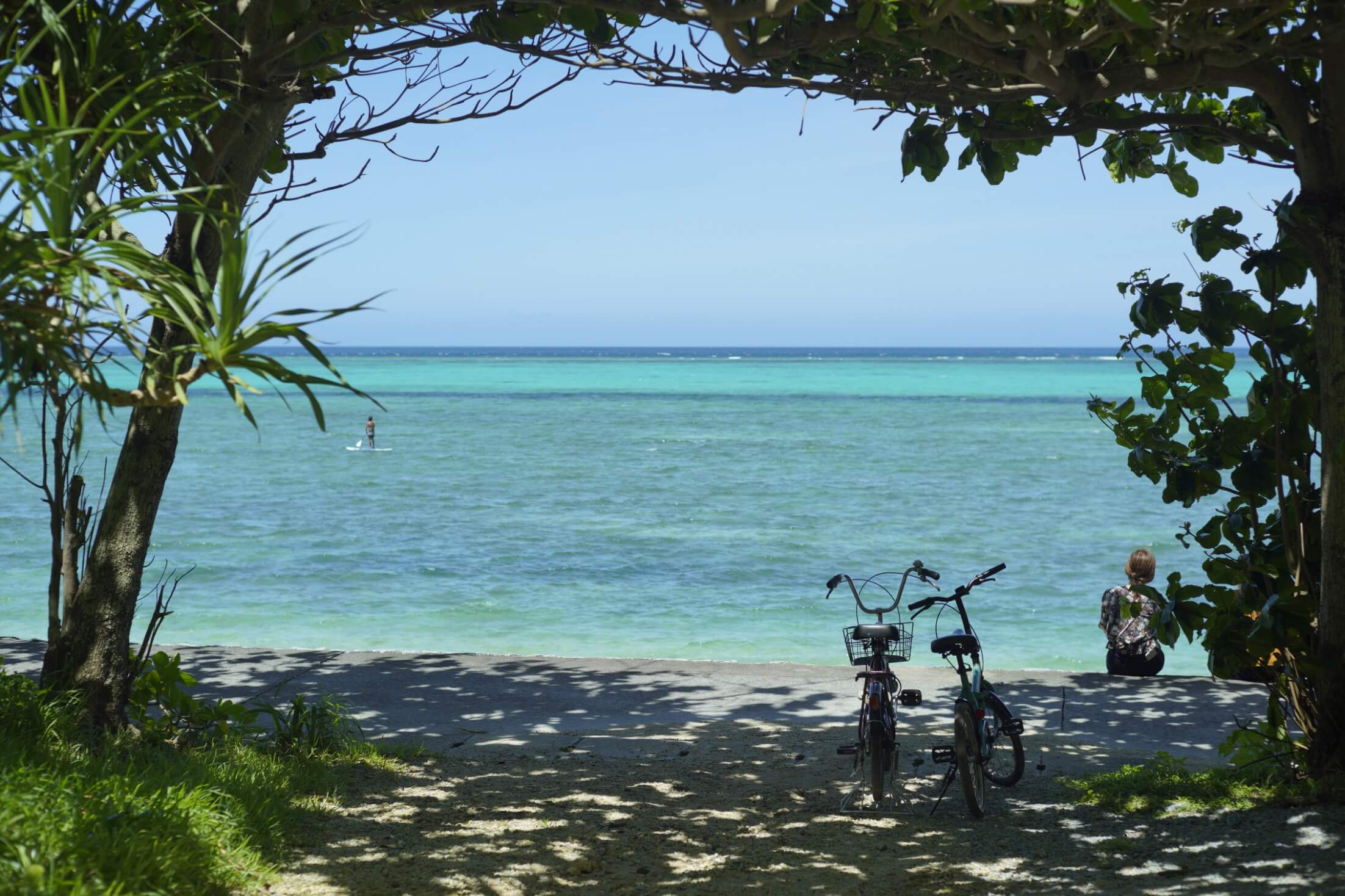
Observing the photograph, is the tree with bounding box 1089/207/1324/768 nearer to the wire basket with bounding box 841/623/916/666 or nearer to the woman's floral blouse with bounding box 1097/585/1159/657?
the wire basket with bounding box 841/623/916/666

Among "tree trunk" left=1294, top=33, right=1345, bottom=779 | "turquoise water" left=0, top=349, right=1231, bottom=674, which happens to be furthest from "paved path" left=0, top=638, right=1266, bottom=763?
"turquoise water" left=0, top=349, right=1231, bottom=674

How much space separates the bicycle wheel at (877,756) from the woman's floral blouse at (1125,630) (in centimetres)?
339

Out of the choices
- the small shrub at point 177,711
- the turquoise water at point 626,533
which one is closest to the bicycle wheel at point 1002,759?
the small shrub at point 177,711

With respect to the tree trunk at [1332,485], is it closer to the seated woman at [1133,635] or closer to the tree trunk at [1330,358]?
the tree trunk at [1330,358]

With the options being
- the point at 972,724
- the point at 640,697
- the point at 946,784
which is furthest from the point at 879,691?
the point at 640,697

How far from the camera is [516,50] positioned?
587 cm

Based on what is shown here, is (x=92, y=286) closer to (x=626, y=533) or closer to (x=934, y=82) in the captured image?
(x=934, y=82)

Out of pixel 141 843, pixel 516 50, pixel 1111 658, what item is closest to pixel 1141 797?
pixel 1111 658

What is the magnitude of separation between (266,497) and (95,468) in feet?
32.3

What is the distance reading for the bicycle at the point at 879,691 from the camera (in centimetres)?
534

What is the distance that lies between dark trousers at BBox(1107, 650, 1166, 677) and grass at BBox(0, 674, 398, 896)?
506cm

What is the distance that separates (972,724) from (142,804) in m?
3.38

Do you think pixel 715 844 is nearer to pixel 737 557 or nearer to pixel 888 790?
pixel 888 790

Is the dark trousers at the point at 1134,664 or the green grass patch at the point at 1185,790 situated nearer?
the green grass patch at the point at 1185,790
